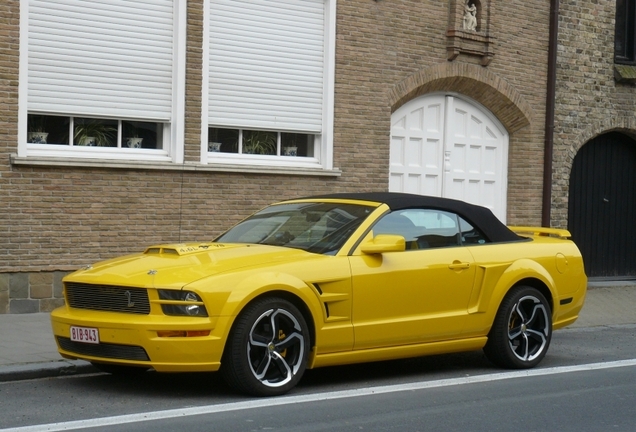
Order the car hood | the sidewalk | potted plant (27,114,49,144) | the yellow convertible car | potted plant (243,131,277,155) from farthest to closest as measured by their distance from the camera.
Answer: potted plant (243,131,277,155) → potted plant (27,114,49,144) → the sidewalk → the car hood → the yellow convertible car

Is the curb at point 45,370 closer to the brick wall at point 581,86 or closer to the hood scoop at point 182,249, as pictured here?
the hood scoop at point 182,249

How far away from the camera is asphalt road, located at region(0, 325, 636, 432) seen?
7.02m

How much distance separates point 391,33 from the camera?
1633 centimetres

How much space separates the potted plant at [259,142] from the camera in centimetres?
1496

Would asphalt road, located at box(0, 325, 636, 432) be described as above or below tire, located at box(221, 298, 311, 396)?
below

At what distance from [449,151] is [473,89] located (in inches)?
43.6

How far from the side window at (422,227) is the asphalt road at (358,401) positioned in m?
1.13

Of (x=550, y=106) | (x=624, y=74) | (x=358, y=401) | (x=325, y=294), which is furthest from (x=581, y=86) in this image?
(x=358, y=401)

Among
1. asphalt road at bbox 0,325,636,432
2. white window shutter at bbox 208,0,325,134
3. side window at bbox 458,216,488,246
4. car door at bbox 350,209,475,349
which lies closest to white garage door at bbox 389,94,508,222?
white window shutter at bbox 208,0,325,134

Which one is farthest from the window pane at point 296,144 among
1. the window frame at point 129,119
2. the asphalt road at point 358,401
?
the asphalt road at point 358,401

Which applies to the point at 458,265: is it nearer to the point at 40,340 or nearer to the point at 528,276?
the point at 528,276

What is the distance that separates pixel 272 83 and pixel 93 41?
9.08 feet

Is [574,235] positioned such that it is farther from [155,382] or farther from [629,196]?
[155,382]

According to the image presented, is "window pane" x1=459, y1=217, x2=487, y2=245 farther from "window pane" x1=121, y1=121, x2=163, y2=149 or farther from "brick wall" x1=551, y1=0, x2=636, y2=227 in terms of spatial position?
"brick wall" x1=551, y1=0, x2=636, y2=227
